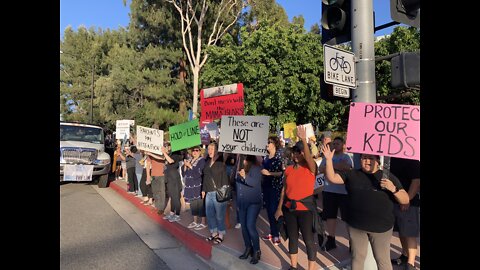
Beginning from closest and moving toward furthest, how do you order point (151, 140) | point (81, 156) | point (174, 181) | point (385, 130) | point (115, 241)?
point (385, 130), point (115, 241), point (174, 181), point (151, 140), point (81, 156)

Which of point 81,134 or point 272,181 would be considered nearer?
point 272,181

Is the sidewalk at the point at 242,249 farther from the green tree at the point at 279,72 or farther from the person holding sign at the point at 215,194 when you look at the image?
the green tree at the point at 279,72

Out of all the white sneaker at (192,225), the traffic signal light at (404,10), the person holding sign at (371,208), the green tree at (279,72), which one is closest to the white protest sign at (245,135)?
the person holding sign at (371,208)

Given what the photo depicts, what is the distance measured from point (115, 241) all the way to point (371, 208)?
4819mm

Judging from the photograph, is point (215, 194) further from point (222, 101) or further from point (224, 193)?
point (222, 101)

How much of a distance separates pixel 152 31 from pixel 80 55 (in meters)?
25.6

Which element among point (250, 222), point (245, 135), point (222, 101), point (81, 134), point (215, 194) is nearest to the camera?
point (250, 222)

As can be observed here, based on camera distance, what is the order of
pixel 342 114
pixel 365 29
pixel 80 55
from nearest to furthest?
pixel 365 29
pixel 342 114
pixel 80 55

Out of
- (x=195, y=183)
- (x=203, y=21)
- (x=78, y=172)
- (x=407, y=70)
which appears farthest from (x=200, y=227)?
(x=203, y=21)

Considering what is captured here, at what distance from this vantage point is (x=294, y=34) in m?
25.3

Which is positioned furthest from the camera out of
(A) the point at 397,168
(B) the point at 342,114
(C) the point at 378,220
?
(B) the point at 342,114

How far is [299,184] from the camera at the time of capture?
473 cm

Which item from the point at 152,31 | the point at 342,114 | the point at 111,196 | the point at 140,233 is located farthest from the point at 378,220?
the point at 152,31
